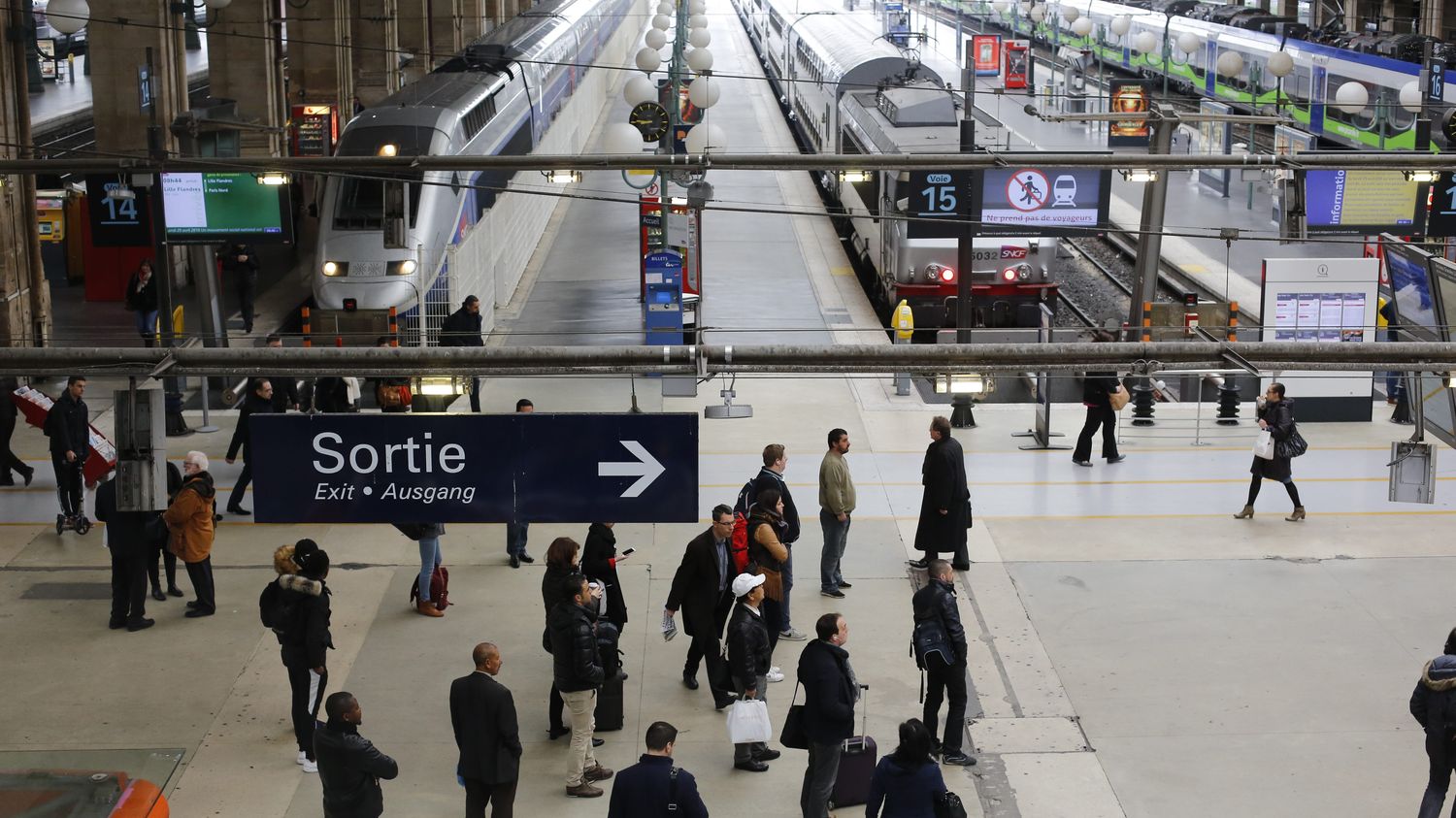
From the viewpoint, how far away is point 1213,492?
1753 cm

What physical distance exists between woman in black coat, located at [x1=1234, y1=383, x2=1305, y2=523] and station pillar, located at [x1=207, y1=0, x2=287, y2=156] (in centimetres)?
2599

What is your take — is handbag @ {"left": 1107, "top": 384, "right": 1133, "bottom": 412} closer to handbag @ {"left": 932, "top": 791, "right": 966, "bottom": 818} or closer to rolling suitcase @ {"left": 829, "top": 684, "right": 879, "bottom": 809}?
rolling suitcase @ {"left": 829, "top": 684, "right": 879, "bottom": 809}

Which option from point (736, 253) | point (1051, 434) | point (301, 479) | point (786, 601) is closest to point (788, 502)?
point (786, 601)

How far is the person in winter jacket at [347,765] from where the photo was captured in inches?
372

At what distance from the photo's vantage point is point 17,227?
23562mm

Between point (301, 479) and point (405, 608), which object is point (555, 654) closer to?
point (301, 479)

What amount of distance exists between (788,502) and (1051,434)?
774 cm

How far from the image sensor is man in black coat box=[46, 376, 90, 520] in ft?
52.6

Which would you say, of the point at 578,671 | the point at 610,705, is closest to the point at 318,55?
the point at 610,705

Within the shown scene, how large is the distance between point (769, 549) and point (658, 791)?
3.77 metres

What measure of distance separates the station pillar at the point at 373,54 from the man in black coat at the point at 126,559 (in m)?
36.1

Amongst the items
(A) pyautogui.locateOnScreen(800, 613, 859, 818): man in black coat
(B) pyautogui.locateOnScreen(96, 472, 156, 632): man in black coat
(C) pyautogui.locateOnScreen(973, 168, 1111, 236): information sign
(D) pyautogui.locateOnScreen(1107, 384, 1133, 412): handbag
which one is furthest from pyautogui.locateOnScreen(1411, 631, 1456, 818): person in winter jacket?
(C) pyautogui.locateOnScreen(973, 168, 1111, 236): information sign

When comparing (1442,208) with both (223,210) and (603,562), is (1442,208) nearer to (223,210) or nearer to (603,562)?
(603,562)

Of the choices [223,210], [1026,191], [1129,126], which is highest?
[1026,191]
